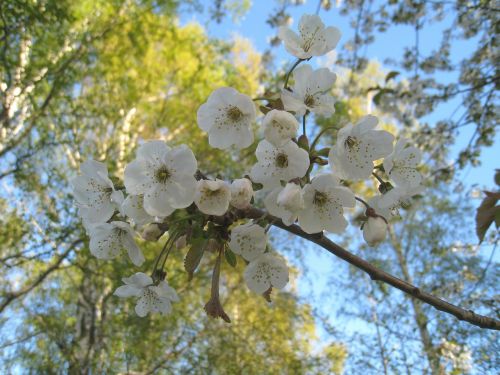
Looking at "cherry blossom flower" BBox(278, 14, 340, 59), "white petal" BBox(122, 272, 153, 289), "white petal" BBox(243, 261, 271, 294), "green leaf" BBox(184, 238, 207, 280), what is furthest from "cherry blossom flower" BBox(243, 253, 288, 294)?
"cherry blossom flower" BBox(278, 14, 340, 59)

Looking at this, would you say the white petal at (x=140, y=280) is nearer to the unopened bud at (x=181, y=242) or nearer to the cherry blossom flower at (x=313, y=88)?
the unopened bud at (x=181, y=242)

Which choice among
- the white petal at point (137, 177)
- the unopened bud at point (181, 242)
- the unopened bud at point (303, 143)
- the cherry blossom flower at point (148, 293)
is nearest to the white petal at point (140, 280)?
the cherry blossom flower at point (148, 293)

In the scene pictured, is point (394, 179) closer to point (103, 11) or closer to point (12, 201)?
point (12, 201)

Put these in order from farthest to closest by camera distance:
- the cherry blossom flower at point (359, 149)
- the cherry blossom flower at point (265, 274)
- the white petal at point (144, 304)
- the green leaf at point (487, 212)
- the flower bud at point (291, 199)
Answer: the green leaf at point (487, 212), the white petal at point (144, 304), the cherry blossom flower at point (265, 274), the cherry blossom flower at point (359, 149), the flower bud at point (291, 199)

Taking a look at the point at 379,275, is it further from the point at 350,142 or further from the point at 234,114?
the point at 234,114

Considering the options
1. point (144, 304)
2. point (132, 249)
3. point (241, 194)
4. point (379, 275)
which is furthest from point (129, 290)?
point (379, 275)

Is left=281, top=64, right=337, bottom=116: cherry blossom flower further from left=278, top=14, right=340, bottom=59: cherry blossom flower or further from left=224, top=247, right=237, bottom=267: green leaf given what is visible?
left=224, top=247, right=237, bottom=267: green leaf
